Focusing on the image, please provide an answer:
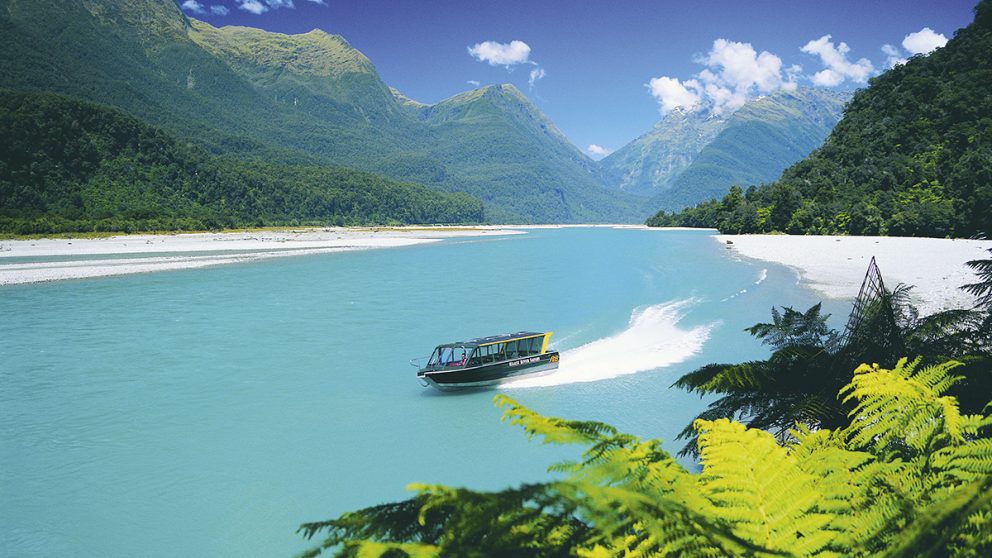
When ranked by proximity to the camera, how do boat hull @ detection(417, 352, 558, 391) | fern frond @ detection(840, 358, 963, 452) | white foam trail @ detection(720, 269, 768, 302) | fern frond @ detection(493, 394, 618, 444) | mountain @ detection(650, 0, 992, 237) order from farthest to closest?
mountain @ detection(650, 0, 992, 237), white foam trail @ detection(720, 269, 768, 302), boat hull @ detection(417, 352, 558, 391), fern frond @ detection(840, 358, 963, 452), fern frond @ detection(493, 394, 618, 444)

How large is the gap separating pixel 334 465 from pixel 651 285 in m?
36.3

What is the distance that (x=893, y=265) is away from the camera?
43.6 metres

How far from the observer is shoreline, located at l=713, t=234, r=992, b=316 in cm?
2925

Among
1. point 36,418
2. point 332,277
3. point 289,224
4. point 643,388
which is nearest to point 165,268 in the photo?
point 332,277

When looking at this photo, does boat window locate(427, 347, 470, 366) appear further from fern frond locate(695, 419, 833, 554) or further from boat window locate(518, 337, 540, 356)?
fern frond locate(695, 419, 833, 554)

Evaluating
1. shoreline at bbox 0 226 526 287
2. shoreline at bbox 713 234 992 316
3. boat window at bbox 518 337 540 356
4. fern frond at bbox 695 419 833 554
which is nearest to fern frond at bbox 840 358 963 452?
fern frond at bbox 695 419 833 554

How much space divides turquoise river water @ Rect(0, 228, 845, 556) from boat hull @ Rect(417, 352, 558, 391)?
1.76ft

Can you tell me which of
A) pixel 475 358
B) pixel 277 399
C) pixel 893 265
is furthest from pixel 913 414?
pixel 893 265

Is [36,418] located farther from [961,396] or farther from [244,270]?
[244,270]

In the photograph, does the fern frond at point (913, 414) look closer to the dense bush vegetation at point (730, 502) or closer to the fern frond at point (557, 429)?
the dense bush vegetation at point (730, 502)

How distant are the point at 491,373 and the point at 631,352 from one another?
784 centimetres

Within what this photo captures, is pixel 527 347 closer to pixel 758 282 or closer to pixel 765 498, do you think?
pixel 765 498

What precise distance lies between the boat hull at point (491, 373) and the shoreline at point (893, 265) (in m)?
14.7

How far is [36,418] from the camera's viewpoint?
18562 millimetres
